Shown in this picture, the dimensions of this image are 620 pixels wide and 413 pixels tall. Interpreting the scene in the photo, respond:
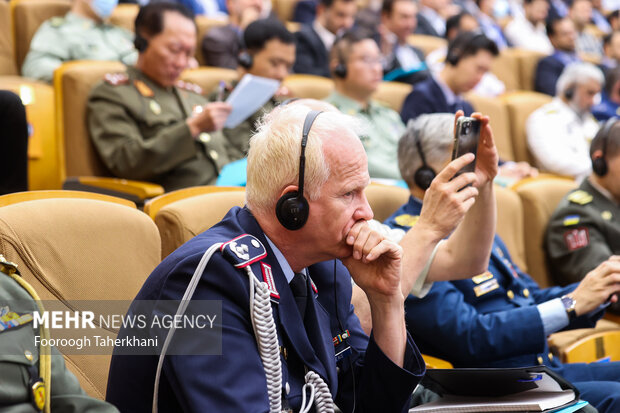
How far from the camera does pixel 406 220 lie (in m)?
2.04

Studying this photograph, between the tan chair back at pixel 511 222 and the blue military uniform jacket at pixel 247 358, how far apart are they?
1.22m

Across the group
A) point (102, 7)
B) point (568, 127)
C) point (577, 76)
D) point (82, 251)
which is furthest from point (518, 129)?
Result: point (82, 251)

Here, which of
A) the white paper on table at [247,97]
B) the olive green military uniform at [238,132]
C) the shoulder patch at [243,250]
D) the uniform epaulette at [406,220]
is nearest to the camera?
the shoulder patch at [243,250]

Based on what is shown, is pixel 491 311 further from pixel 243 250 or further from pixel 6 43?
pixel 6 43

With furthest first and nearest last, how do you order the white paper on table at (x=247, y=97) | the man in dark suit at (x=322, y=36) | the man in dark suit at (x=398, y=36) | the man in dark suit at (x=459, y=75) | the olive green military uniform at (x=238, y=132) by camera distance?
the man in dark suit at (x=398, y=36), the man in dark suit at (x=322, y=36), the man in dark suit at (x=459, y=75), the olive green military uniform at (x=238, y=132), the white paper on table at (x=247, y=97)

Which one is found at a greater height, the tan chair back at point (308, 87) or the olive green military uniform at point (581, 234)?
the tan chair back at point (308, 87)

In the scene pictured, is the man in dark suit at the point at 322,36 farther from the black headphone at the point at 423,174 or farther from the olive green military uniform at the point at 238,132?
the black headphone at the point at 423,174

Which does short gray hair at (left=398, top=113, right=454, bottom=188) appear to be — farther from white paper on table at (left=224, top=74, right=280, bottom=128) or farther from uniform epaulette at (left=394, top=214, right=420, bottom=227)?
white paper on table at (left=224, top=74, right=280, bottom=128)

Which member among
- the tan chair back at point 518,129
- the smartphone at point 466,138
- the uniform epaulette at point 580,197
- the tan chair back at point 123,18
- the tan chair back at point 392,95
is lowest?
the tan chair back at point 518,129

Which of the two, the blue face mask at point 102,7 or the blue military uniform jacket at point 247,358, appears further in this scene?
the blue face mask at point 102,7

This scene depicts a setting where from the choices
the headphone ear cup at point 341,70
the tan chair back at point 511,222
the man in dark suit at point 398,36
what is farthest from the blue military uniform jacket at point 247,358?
the man in dark suit at point 398,36

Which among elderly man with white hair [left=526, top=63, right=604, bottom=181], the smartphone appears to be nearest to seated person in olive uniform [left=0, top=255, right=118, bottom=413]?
the smartphone

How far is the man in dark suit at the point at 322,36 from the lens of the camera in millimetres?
4879

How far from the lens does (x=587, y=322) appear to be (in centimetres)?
208
